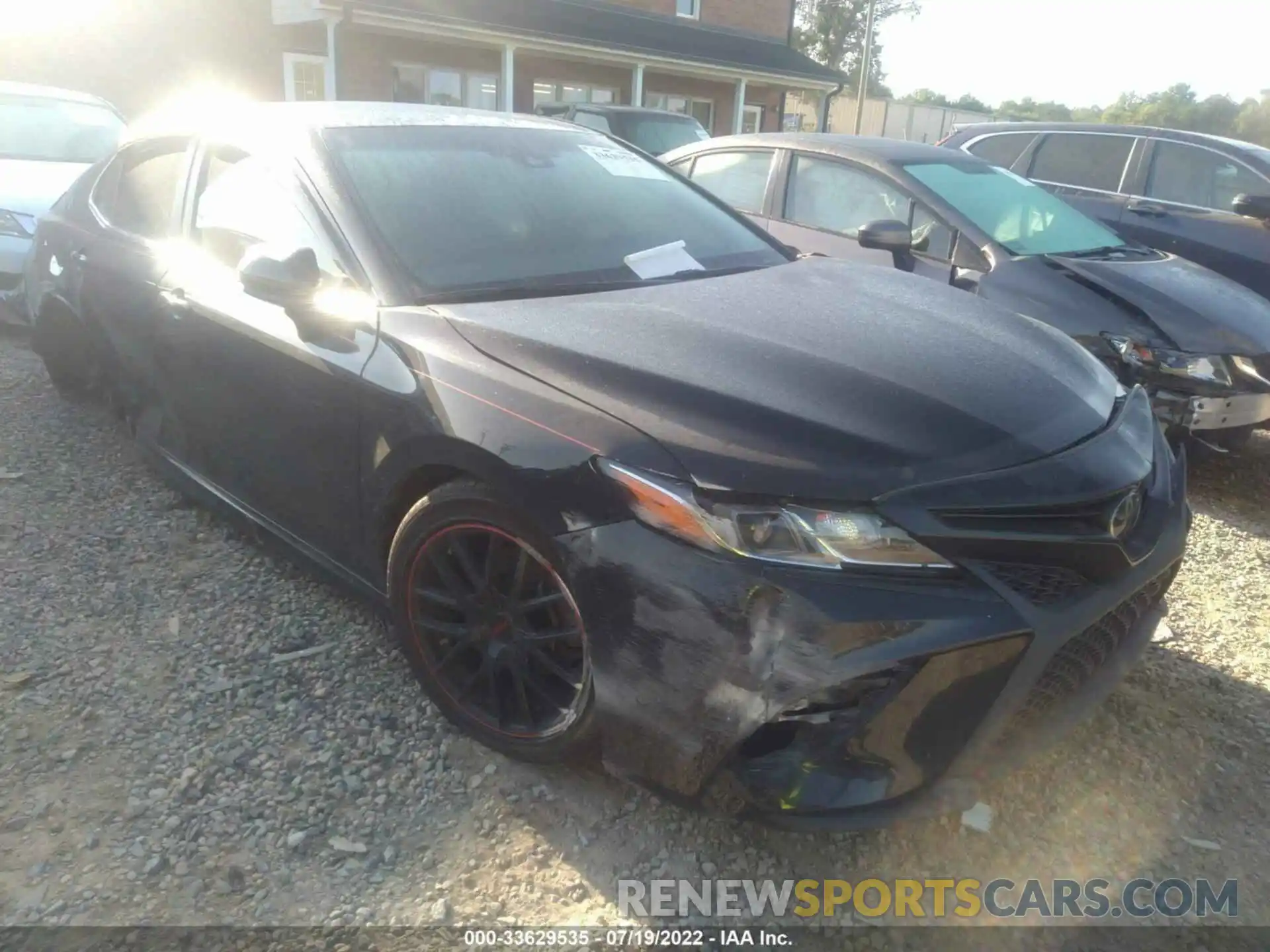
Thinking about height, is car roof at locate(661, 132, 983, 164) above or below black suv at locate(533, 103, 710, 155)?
above

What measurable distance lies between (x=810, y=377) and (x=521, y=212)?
122 cm

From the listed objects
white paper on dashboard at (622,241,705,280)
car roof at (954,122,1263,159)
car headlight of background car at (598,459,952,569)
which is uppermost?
car roof at (954,122,1263,159)

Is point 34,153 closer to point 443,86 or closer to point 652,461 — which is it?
point 652,461

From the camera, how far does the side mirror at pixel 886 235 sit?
410 cm

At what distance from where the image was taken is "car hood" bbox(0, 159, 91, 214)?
6.11 m

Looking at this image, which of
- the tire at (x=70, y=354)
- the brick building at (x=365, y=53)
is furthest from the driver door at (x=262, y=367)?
the brick building at (x=365, y=53)

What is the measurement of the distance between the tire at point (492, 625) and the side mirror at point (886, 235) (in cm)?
265

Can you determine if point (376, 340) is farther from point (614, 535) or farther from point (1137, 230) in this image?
point (1137, 230)

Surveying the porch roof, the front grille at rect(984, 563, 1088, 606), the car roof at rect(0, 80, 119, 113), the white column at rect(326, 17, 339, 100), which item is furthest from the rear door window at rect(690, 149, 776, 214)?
the white column at rect(326, 17, 339, 100)

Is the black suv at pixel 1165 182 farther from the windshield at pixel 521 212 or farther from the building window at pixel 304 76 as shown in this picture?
the building window at pixel 304 76

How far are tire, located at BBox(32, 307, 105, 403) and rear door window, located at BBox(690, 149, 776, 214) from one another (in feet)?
11.1

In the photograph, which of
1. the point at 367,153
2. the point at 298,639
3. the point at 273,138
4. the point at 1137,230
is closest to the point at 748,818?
the point at 298,639

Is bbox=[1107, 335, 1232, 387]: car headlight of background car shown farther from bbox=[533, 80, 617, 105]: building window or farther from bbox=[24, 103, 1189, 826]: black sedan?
bbox=[533, 80, 617, 105]: building window

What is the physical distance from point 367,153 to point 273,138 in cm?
35
